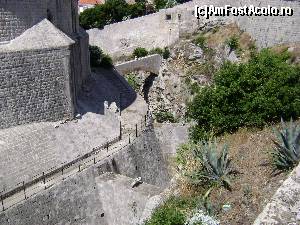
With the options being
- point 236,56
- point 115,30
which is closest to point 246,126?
point 236,56

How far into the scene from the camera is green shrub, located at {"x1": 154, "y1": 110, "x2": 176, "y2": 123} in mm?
35500

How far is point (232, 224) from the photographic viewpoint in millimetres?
8953

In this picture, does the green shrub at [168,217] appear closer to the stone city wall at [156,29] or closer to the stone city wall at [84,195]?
the stone city wall at [84,195]

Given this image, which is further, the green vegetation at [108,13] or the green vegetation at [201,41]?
the green vegetation at [108,13]

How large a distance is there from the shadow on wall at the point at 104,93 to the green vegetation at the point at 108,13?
18.3 m

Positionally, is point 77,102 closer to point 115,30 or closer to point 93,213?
point 93,213

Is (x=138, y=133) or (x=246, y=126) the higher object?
(x=246, y=126)

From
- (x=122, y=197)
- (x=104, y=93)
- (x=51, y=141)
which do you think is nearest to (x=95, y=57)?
(x=104, y=93)

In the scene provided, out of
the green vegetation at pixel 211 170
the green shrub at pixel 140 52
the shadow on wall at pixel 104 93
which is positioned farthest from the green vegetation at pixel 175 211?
the green shrub at pixel 140 52

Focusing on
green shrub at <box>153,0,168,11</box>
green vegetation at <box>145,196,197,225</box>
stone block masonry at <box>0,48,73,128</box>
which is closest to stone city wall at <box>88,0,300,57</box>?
green shrub at <box>153,0,168,11</box>

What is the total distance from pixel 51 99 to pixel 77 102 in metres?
2.88

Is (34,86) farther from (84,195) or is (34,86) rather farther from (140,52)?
(140,52)

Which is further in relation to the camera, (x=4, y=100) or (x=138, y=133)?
(x=138, y=133)

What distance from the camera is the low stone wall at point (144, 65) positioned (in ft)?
118
